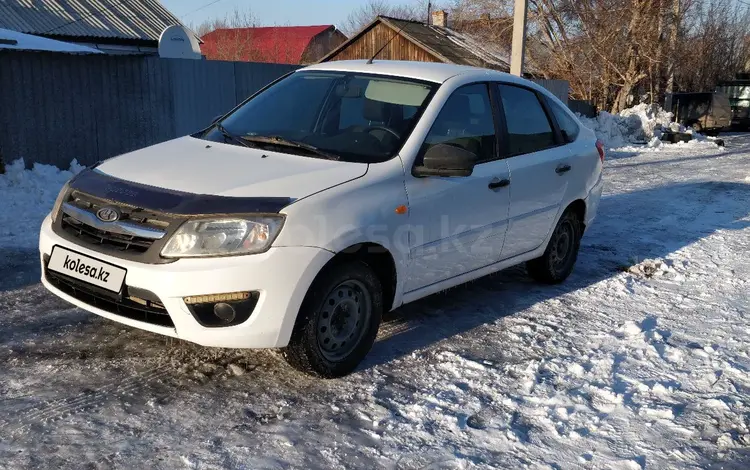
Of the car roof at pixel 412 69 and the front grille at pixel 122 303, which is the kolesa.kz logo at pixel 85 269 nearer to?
the front grille at pixel 122 303

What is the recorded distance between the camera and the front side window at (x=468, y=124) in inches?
180

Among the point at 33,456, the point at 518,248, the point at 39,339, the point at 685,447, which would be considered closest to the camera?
the point at 33,456

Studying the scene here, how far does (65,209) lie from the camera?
3971 millimetres

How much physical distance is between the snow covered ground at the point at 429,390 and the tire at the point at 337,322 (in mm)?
127

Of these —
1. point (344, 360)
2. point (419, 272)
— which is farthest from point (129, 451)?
point (419, 272)

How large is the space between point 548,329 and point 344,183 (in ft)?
6.61

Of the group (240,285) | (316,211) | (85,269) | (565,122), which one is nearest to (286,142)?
(316,211)

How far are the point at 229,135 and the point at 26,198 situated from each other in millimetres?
4487

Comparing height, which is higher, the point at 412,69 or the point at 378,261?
the point at 412,69

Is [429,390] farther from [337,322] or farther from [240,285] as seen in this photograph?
[240,285]

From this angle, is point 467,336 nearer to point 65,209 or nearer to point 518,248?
point 518,248

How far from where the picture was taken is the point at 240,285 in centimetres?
347

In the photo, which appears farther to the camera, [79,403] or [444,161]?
[444,161]

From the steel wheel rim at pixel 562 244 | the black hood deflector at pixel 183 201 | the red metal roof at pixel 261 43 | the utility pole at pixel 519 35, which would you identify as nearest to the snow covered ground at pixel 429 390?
the steel wheel rim at pixel 562 244
